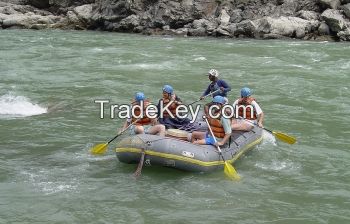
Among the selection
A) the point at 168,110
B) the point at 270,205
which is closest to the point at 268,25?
the point at 168,110

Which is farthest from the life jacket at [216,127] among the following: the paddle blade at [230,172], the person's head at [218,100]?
the paddle blade at [230,172]

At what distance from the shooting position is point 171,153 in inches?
340

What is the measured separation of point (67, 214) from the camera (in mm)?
7590

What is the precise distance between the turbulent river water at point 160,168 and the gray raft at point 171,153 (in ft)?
0.77

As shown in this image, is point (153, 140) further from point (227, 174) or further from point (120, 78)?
point (120, 78)

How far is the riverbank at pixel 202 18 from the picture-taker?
3031 cm

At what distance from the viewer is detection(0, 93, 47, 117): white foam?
525 inches

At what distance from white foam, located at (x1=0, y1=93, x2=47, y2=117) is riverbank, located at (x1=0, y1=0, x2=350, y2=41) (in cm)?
1859

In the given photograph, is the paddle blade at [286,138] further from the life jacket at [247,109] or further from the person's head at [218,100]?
the person's head at [218,100]

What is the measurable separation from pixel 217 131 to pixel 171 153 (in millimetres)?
1200

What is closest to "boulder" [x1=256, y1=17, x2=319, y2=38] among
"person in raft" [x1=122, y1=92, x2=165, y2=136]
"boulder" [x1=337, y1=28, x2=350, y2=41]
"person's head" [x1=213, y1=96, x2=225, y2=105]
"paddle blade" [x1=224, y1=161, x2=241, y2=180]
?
"boulder" [x1=337, y1=28, x2=350, y2=41]

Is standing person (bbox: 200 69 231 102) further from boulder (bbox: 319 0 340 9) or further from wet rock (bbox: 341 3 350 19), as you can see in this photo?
boulder (bbox: 319 0 340 9)

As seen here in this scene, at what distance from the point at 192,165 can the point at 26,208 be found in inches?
106

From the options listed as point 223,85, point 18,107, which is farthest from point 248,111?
point 18,107
